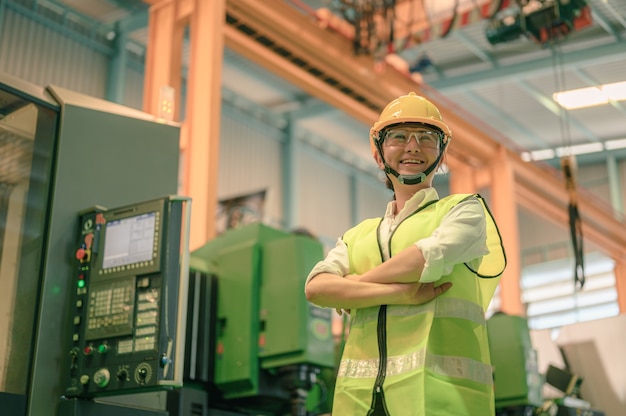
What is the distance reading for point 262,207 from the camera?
13375 millimetres

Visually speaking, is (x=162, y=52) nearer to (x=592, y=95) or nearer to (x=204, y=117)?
(x=204, y=117)

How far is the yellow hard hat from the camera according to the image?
2.96 meters

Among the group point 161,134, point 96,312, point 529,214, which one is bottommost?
point 96,312

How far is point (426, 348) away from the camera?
2.65 m

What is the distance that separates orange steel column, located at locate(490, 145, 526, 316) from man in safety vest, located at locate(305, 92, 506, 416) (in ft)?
28.4

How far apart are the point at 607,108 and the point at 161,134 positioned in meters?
11.3

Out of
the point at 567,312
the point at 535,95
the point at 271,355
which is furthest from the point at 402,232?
the point at 567,312

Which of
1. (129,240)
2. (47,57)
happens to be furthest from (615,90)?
(129,240)

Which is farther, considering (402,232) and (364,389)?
(402,232)

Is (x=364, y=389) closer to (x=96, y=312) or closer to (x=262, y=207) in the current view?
(x=96, y=312)

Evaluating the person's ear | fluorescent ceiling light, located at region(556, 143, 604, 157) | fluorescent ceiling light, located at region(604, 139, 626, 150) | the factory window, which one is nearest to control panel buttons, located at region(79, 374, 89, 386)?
the person's ear

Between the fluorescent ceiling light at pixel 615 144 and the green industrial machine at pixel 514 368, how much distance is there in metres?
10.1

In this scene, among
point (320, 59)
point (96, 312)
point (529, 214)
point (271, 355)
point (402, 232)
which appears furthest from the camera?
point (529, 214)

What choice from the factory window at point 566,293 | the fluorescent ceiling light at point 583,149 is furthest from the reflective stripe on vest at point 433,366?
the factory window at point 566,293
